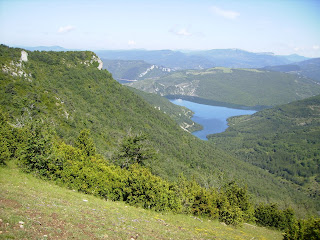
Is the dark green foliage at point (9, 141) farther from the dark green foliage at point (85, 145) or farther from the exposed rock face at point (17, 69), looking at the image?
the exposed rock face at point (17, 69)

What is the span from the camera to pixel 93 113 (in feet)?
348

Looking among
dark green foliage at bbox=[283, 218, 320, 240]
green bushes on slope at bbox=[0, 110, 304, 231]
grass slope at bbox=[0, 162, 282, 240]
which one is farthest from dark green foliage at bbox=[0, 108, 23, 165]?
dark green foliage at bbox=[283, 218, 320, 240]

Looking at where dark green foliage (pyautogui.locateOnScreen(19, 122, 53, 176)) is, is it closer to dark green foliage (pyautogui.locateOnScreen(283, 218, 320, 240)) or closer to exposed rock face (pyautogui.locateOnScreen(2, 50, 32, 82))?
dark green foliage (pyautogui.locateOnScreen(283, 218, 320, 240))

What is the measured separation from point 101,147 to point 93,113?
116 feet

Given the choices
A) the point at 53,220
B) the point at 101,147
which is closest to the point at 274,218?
the point at 101,147

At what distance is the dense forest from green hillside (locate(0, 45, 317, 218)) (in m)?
0.46

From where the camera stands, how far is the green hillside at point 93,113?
223ft

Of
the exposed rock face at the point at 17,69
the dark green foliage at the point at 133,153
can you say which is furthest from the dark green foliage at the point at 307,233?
the exposed rock face at the point at 17,69

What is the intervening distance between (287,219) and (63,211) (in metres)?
67.1

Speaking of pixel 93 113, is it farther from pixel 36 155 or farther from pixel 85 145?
pixel 36 155

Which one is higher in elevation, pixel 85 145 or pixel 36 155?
pixel 36 155

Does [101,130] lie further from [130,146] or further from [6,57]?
[6,57]

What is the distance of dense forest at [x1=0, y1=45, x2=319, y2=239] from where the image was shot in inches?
1426

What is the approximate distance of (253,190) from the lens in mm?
156375
